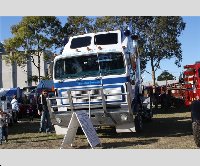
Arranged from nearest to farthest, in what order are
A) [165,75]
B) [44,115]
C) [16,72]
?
1. [44,115]
2. [16,72]
3. [165,75]

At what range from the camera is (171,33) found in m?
12.4

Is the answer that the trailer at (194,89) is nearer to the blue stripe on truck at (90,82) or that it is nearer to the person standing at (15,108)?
the blue stripe on truck at (90,82)

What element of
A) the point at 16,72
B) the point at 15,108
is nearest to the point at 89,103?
the point at 16,72

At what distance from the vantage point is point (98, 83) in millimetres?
10000

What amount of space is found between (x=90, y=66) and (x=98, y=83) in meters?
0.55

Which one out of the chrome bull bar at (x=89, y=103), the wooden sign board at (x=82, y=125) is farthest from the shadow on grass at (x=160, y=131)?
the wooden sign board at (x=82, y=125)

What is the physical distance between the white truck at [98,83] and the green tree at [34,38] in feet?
5.14

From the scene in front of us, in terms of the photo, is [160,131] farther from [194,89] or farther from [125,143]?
[125,143]

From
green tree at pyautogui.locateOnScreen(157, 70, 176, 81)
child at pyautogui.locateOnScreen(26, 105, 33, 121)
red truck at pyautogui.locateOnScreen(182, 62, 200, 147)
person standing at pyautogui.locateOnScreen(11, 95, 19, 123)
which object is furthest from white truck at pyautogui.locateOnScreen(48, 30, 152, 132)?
child at pyautogui.locateOnScreen(26, 105, 33, 121)

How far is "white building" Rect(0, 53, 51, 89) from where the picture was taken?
1187 cm

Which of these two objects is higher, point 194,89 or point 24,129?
point 194,89

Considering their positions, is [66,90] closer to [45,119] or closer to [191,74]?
[45,119]

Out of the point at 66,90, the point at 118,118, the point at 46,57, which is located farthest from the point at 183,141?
the point at 46,57

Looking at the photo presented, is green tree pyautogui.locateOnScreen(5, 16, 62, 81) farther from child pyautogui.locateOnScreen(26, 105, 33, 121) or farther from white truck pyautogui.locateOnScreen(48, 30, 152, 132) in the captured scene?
child pyautogui.locateOnScreen(26, 105, 33, 121)
